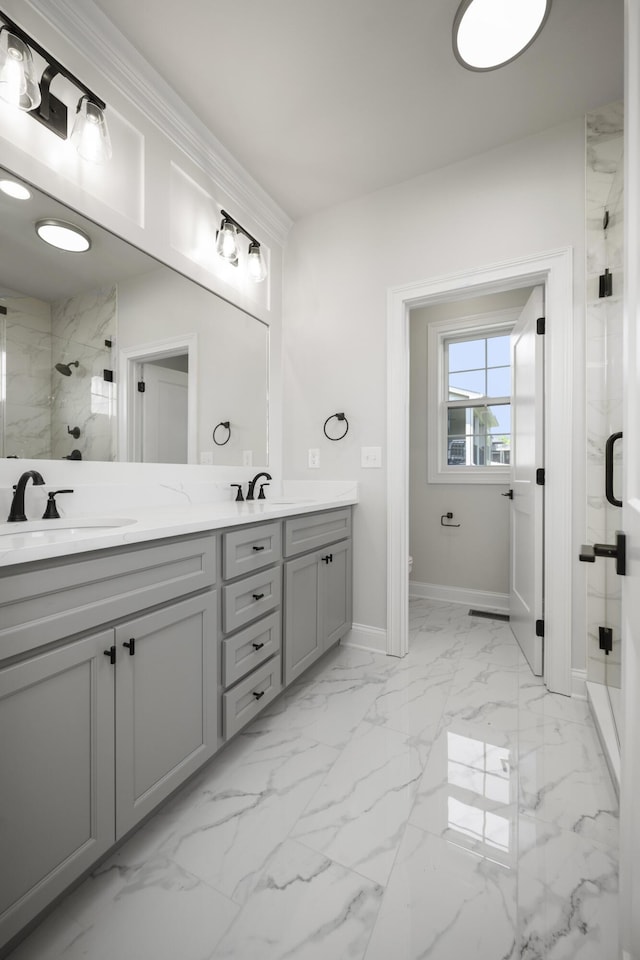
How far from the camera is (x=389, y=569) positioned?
93.6 inches

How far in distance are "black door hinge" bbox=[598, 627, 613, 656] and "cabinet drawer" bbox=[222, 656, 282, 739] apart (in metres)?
1.46

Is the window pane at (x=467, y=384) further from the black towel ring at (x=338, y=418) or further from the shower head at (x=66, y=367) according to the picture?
the shower head at (x=66, y=367)

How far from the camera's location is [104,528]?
55.6 inches

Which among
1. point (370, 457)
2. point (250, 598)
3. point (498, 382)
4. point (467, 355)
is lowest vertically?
point (250, 598)

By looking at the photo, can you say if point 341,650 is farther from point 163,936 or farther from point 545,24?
point 545,24

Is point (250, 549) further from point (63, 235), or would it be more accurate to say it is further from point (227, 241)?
point (227, 241)

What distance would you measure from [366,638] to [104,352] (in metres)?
2.02

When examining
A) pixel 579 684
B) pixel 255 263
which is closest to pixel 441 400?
pixel 255 263

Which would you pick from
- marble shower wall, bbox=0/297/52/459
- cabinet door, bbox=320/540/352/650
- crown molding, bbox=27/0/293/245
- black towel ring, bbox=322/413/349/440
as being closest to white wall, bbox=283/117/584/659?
black towel ring, bbox=322/413/349/440

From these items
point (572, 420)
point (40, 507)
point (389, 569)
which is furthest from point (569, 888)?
Answer: point (40, 507)

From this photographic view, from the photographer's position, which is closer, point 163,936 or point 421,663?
point 163,936

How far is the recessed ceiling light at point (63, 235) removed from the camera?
1420 mm

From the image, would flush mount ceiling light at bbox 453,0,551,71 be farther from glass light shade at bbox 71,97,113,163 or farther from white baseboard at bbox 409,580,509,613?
white baseboard at bbox 409,580,509,613

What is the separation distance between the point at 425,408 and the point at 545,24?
2.25 meters
